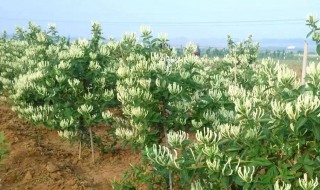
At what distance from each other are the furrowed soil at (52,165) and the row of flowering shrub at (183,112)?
0.71 meters

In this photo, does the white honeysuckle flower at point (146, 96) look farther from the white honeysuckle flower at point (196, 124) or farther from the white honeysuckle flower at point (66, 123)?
the white honeysuckle flower at point (66, 123)

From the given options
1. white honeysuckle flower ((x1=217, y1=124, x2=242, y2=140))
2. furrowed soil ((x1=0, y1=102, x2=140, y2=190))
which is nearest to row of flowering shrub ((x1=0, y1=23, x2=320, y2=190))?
white honeysuckle flower ((x1=217, y1=124, x2=242, y2=140))

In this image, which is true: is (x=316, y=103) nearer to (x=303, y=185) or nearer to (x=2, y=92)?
(x=303, y=185)

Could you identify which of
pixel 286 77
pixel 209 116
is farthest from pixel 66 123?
pixel 286 77

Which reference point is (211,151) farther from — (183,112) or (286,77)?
(183,112)

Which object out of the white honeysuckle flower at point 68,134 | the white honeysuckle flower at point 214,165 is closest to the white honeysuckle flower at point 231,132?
the white honeysuckle flower at point 214,165

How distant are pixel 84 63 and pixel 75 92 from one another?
65cm

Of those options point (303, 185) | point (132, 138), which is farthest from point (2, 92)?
point (303, 185)

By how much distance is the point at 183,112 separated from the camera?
634 cm

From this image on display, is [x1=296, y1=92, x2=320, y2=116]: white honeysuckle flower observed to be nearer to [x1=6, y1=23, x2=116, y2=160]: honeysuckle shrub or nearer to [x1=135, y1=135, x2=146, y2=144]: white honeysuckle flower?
[x1=135, y1=135, x2=146, y2=144]: white honeysuckle flower

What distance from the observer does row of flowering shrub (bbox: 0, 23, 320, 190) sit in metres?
3.88

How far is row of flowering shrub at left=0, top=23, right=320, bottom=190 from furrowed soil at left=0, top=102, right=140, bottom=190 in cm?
71

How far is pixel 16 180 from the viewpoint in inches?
313

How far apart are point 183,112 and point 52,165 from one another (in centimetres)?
361
